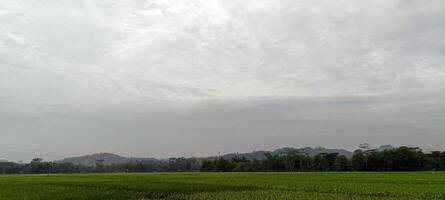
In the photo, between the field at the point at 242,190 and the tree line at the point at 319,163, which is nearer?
the field at the point at 242,190

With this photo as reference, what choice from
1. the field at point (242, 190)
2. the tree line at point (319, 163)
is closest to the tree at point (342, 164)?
the tree line at point (319, 163)

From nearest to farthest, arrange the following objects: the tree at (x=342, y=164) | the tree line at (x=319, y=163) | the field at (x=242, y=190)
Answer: the field at (x=242, y=190) → the tree line at (x=319, y=163) → the tree at (x=342, y=164)

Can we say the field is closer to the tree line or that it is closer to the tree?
the tree line

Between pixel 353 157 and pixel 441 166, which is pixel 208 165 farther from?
pixel 441 166

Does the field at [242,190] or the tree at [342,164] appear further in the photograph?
the tree at [342,164]

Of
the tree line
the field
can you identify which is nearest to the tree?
the tree line

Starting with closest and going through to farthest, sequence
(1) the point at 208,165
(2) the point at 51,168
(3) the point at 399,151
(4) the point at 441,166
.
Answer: (3) the point at 399,151 → (4) the point at 441,166 → (1) the point at 208,165 → (2) the point at 51,168

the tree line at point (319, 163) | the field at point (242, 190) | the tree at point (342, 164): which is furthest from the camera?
the tree at point (342, 164)

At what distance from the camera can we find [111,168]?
177 meters

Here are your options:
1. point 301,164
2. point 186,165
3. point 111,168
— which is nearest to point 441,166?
point 301,164

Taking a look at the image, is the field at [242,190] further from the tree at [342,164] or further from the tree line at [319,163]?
the tree at [342,164]

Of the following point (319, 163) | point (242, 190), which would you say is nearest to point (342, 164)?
point (319, 163)

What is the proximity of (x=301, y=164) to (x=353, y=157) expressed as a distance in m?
17.3

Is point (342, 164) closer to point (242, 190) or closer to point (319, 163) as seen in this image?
point (319, 163)
